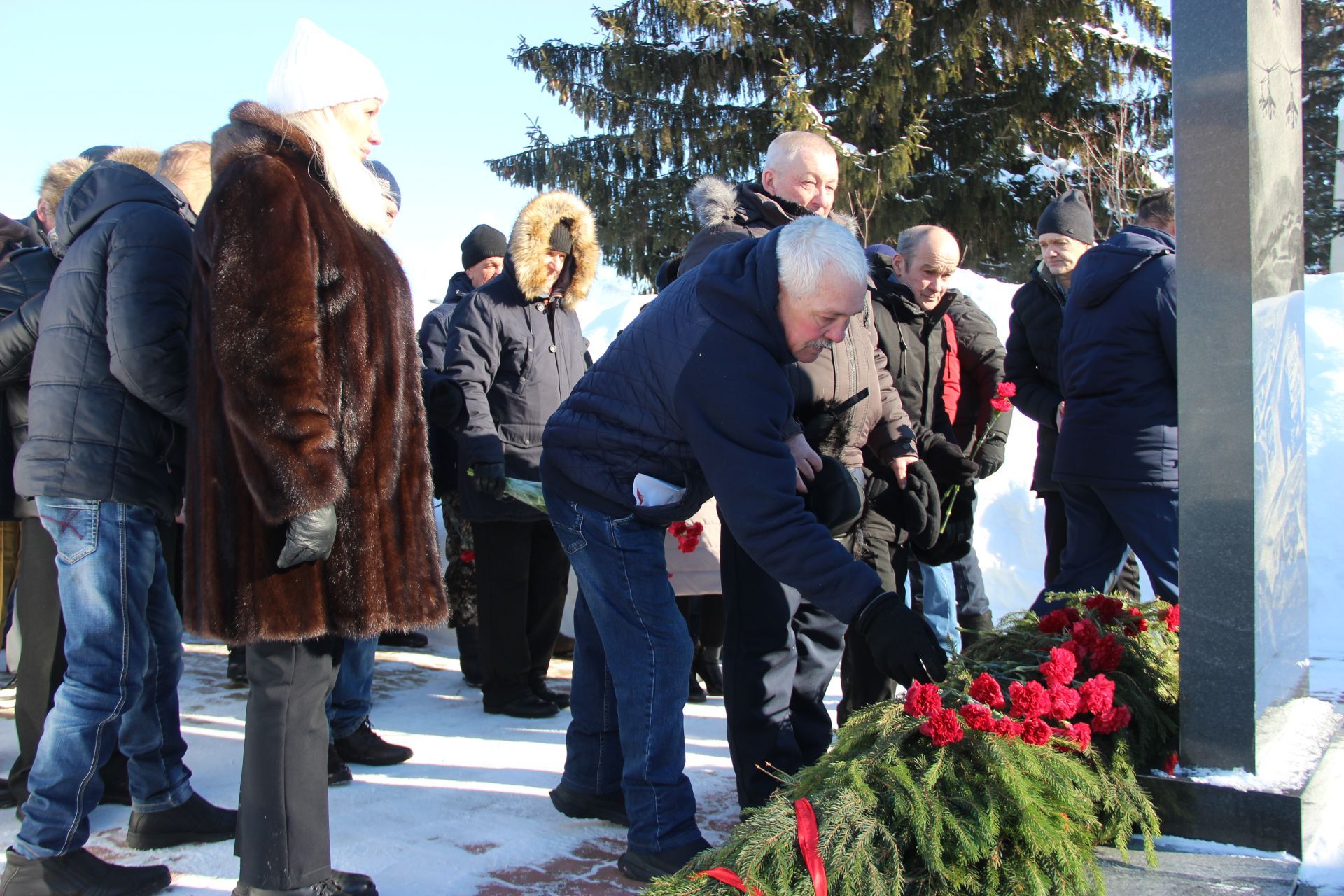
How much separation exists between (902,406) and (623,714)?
2016 millimetres

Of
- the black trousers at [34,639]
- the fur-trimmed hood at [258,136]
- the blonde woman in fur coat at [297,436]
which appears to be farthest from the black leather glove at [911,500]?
the black trousers at [34,639]

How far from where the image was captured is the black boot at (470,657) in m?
5.40

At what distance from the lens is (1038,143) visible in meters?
16.6

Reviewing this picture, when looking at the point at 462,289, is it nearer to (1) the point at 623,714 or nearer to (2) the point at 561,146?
(1) the point at 623,714

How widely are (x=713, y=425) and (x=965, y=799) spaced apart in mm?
959

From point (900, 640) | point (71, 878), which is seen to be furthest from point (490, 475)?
point (900, 640)

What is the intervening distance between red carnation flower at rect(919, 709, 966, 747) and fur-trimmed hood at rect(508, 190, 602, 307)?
10.2ft

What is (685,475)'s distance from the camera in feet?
9.49

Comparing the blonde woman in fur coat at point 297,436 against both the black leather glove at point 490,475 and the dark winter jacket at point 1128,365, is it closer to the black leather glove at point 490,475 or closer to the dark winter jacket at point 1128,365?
the black leather glove at point 490,475

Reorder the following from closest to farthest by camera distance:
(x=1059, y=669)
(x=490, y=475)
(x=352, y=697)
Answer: (x=1059, y=669), (x=352, y=697), (x=490, y=475)

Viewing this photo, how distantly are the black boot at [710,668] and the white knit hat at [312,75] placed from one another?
3.11 metres

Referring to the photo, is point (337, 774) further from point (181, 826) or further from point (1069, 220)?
point (1069, 220)

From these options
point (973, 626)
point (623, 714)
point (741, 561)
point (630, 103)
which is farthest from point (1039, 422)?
point (630, 103)

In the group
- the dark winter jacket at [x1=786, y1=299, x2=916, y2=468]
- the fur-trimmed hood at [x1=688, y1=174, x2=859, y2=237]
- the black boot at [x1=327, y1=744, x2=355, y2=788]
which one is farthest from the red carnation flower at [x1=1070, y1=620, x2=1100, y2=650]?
the black boot at [x1=327, y1=744, x2=355, y2=788]
